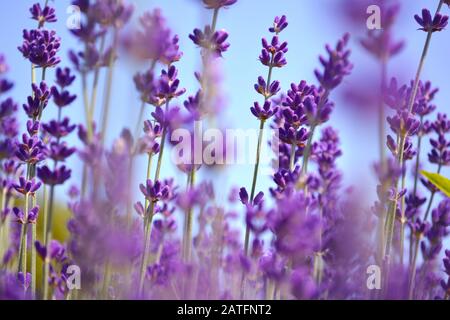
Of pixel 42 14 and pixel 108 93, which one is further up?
pixel 42 14

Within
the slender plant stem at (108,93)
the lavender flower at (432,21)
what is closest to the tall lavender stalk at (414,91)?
the lavender flower at (432,21)

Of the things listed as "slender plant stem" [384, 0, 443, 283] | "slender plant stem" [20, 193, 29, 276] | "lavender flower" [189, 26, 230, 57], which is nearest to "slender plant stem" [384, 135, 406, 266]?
"slender plant stem" [384, 0, 443, 283]

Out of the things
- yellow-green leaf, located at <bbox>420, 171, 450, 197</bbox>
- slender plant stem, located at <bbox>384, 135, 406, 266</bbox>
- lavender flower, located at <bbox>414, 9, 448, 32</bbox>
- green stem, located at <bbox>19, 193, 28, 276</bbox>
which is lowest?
green stem, located at <bbox>19, 193, 28, 276</bbox>

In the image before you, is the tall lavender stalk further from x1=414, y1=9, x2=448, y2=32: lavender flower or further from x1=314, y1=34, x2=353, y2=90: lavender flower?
x1=314, y1=34, x2=353, y2=90: lavender flower

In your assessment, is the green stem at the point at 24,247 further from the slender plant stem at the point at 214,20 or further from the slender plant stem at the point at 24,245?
the slender plant stem at the point at 214,20

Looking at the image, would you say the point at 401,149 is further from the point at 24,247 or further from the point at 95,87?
the point at 24,247

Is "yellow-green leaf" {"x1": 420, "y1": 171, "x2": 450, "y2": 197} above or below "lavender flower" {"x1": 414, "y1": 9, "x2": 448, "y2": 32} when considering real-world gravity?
below

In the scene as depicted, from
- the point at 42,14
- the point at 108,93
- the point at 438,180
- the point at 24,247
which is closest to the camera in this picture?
Answer: the point at 108,93

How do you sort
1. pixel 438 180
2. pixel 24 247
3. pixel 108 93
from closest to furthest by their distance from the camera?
pixel 108 93 → pixel 438 180 → pixel 24 247

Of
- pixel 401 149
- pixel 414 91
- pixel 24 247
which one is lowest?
pixel 24 247

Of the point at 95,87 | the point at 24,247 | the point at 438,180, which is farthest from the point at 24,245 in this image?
the point at 438,180
